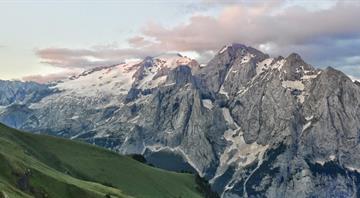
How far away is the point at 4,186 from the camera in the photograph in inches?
7505

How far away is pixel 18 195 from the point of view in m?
186

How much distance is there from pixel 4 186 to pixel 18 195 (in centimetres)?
753
